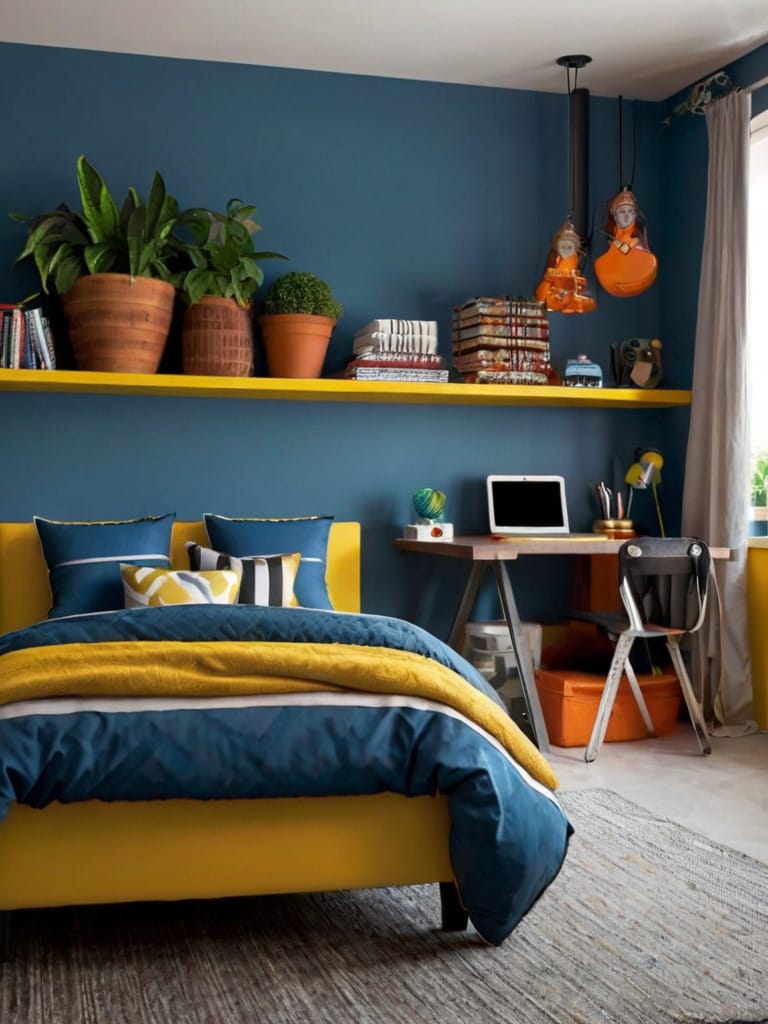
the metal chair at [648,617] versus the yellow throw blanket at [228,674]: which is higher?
the yellow throw blanket at [228,674]

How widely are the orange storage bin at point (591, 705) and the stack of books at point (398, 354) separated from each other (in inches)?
49.2

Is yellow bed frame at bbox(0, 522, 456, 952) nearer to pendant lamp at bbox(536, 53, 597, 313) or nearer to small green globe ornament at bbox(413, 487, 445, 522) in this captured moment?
small green globe ornament at bbox(413, 487, 445, 522)

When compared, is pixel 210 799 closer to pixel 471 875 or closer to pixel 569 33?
pixel 471 875

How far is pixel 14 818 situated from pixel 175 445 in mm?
2335

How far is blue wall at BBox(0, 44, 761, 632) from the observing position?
4.23 meters

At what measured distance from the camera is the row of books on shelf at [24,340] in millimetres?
3961

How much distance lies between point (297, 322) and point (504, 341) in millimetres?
832

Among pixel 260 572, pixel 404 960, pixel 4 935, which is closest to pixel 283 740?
pixel 404 960

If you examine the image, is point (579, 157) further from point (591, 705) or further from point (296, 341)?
point (591, 705)

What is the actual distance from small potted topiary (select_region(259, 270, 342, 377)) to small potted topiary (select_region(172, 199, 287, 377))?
0.10 m

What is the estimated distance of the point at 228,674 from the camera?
2.30m

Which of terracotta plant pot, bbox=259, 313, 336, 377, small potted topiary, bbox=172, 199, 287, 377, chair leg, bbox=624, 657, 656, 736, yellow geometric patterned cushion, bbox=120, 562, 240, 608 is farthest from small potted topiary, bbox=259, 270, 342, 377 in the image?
chair leg, bbox=624, 657, 656, 736

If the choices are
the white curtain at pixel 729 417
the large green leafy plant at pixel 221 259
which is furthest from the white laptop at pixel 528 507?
the large green leafy plant at pixel 221 259

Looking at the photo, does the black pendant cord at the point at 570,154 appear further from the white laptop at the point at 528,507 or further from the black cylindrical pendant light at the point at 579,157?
the white laptop at the point at 528,507
